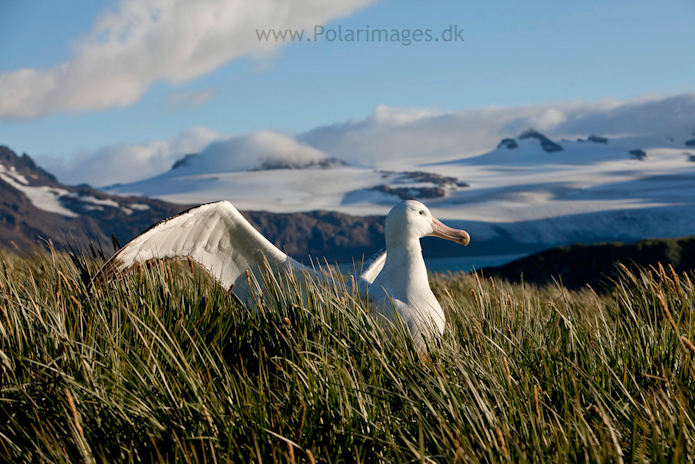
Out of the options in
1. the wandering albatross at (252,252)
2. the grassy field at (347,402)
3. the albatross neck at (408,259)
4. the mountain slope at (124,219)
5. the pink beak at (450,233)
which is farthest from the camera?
the mountain slope at (124,219)

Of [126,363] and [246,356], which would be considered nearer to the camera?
[126,363]

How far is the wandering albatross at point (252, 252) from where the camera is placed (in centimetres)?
323

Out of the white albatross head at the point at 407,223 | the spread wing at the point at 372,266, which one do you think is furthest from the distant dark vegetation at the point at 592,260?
the white albatross head at the point at 407,223

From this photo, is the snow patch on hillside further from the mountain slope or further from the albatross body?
the albatross body

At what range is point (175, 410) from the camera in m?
1.77

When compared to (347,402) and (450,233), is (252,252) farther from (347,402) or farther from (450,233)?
(347,402)

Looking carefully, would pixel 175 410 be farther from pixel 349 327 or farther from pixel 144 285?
pixel 144 285

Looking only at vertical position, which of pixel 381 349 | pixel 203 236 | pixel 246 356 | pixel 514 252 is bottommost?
pixel 514 252

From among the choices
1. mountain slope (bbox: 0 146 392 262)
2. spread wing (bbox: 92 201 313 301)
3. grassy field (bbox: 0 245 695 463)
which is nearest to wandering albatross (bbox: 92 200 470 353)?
spread wing (bbox: 92 201 313 301)

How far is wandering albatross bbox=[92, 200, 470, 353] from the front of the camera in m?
3.23

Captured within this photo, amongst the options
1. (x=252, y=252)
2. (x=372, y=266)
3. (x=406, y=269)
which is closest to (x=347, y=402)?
(x=406, y=269)

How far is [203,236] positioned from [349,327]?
1655 mm

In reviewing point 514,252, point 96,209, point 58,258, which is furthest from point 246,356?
point 96,209

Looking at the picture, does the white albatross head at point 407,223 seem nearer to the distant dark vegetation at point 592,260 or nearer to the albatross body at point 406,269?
the albatross body at point 406,269
